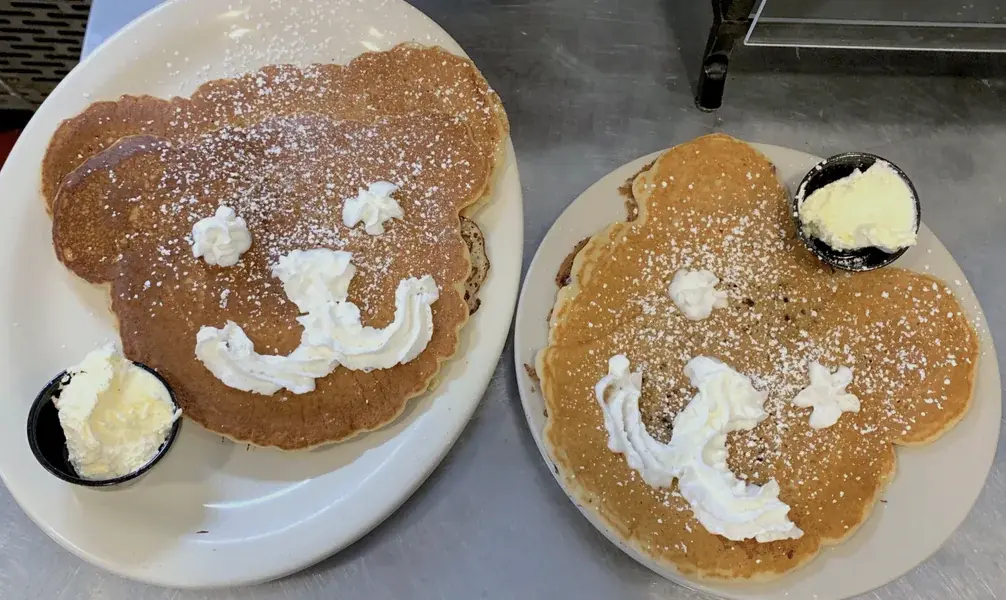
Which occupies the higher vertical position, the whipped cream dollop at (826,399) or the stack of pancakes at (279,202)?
the stack of pancakes at (279,202)

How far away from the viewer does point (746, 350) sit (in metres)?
1.31

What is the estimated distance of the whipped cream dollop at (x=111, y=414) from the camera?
1165mm

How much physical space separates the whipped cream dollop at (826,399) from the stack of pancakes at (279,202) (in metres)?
0.62

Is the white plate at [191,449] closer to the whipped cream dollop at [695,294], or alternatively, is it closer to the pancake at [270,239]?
the pancake at [270,239]

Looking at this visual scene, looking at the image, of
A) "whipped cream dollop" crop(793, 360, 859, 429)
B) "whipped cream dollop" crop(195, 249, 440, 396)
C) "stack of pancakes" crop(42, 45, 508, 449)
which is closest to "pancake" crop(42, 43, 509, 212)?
"stack of pancakes" crop(42, 45, 508, 449)

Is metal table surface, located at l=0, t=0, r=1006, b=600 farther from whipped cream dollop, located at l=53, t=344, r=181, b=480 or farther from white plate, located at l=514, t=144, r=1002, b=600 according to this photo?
whipped cream dollop, located at l=53, t=344, r=181, b=480

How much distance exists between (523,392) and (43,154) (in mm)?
1032

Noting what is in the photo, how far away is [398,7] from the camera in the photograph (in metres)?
1.50

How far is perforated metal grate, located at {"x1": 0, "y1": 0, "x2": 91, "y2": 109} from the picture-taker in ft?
6.49

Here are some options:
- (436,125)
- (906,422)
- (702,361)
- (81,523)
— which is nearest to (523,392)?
(702,361)

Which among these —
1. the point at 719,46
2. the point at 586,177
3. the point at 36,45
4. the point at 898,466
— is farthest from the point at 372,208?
the point at 36,45

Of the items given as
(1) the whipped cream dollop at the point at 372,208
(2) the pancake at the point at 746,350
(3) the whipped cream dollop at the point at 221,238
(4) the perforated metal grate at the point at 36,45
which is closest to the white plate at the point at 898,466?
(2) the pancake at the point at 746,350

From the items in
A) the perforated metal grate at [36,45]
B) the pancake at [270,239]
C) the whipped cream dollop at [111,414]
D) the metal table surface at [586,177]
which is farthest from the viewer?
the perforated metal grate at [36,45]

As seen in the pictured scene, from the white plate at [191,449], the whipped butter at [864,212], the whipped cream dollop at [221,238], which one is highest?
the whipped butter at [864,212]
